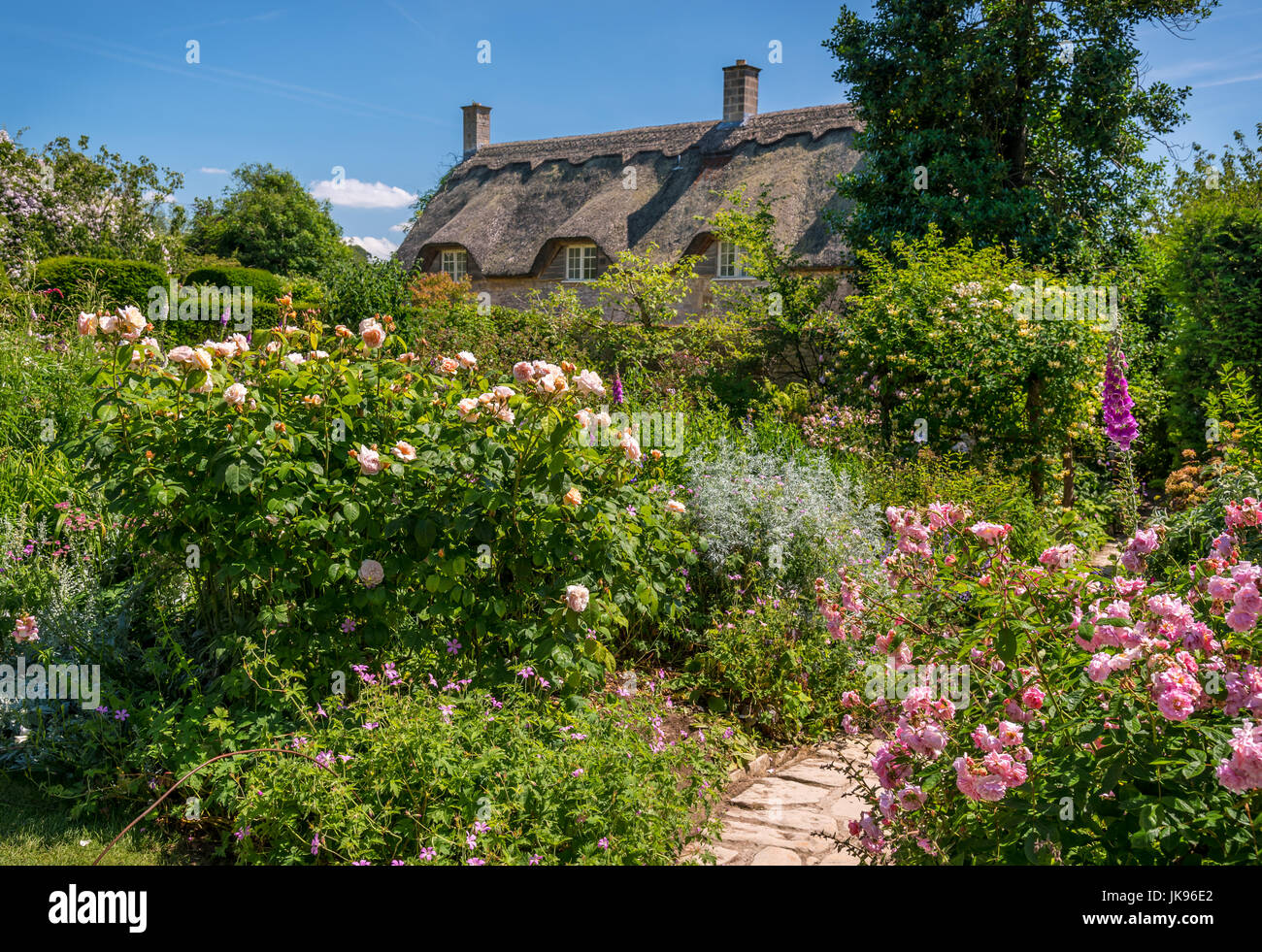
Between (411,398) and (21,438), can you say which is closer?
(411,398)

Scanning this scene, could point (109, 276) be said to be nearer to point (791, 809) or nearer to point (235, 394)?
point (235, 394)

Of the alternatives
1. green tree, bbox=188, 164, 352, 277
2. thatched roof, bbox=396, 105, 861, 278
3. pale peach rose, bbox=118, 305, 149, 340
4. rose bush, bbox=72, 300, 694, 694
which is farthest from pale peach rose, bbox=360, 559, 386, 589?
green tree, bbox=188, 164, 352, 277

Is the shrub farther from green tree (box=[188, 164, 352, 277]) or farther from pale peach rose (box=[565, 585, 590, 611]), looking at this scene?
green tree (box=[188, 164, 352, 277])

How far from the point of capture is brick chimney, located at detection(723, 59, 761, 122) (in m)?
24.0

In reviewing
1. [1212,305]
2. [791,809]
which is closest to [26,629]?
[791,809]

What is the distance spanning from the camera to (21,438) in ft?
19.2

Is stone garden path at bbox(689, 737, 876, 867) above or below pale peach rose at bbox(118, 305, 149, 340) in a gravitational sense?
below

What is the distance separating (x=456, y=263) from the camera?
91.9 feet

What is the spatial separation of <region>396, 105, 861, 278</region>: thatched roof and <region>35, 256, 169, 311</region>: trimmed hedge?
10056 millimetres

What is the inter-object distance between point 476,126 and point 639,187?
9.43 m

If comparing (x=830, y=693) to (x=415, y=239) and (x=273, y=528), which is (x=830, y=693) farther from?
(x=415, y=239)
